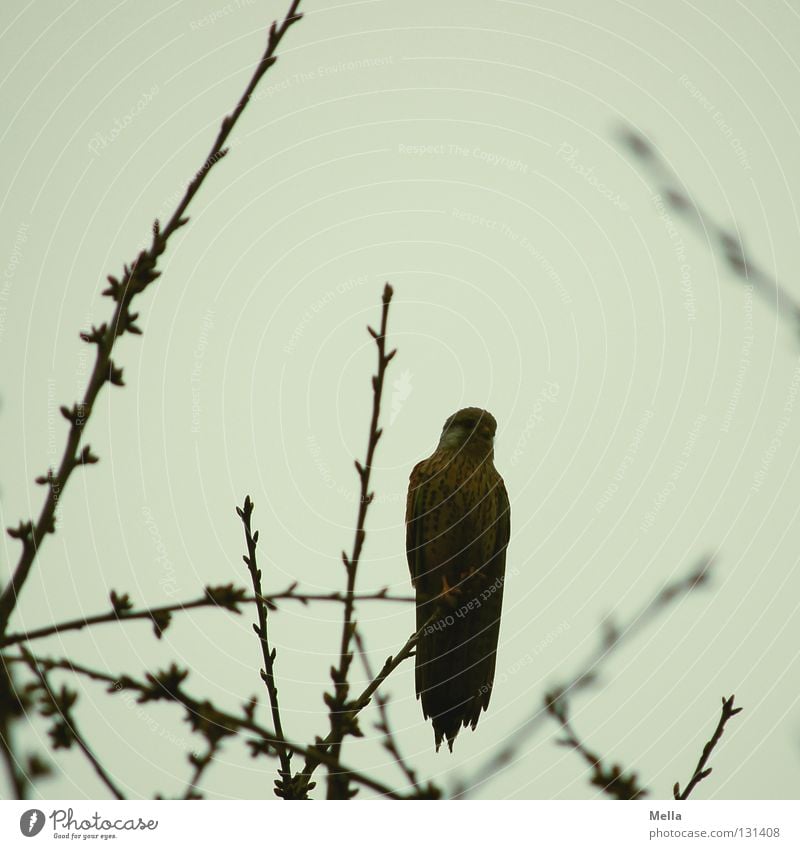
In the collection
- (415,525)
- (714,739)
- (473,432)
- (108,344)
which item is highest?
(473,432)

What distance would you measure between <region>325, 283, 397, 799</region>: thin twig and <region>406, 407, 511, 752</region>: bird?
126 cm

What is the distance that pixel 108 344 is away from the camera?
168cm

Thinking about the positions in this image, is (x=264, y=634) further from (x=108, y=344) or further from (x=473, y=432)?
(x=473, y=432)

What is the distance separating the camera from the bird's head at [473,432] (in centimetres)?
447

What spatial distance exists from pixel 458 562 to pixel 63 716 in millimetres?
2386

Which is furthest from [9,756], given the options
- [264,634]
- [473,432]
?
[473,432]

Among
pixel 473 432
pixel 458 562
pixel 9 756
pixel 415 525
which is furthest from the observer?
pixel 473 432

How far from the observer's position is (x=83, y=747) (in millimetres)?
1880
